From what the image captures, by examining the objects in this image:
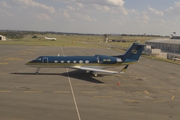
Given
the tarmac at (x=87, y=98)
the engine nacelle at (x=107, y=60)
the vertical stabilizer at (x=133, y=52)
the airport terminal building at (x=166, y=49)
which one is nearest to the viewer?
the tarmac at (x=87, y=98)

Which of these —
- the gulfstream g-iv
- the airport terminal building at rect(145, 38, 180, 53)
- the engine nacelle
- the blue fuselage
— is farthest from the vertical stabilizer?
the airport terminal building at rect(145, 38, 180, 53)

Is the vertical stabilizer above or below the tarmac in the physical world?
above

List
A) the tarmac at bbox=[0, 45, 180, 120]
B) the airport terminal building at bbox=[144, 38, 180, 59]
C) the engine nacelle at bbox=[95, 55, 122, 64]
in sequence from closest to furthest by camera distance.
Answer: the tarmac at bbox=[0, 45, 180, 120], the engine nacelle at bbox=[95, 55, 122, 64], the airport terminal building at bbox=[144, 38, 180, 59]

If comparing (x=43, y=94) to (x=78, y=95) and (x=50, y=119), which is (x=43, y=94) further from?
(x=50, y=119)

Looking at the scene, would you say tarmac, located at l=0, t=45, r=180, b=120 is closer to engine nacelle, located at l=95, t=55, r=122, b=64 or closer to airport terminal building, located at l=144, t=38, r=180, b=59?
engine nacelle, located at l=95, t=55, r=122, b=64

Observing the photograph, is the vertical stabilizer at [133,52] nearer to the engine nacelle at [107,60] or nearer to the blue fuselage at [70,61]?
the engine nacelle at [107,60]

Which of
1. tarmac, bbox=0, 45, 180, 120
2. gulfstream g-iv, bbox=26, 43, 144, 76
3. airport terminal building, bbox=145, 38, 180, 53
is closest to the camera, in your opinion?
tarmac, bbox=0, 45, 180, 120

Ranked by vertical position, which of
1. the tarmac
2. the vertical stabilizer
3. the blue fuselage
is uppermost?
the vertical stabilizer

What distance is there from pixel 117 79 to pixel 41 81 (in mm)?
13073

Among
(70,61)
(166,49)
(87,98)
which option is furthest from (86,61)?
(166,49)

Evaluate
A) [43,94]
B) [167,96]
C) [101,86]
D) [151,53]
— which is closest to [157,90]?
[167,96]

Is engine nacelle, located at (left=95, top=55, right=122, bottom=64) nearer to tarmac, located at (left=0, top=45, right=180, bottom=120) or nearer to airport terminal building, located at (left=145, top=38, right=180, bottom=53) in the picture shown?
tarmac, located at (left=0, top=45, right=180, bottom=120)

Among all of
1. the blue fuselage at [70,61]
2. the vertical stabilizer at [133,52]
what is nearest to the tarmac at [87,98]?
the blue fuselage at [70,61]

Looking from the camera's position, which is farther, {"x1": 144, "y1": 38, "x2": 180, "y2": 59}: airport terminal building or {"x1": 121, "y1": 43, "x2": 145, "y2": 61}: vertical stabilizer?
{"x1": 144, "y1": 38, "x2": 180, "y2": 59}: airport terminal building
